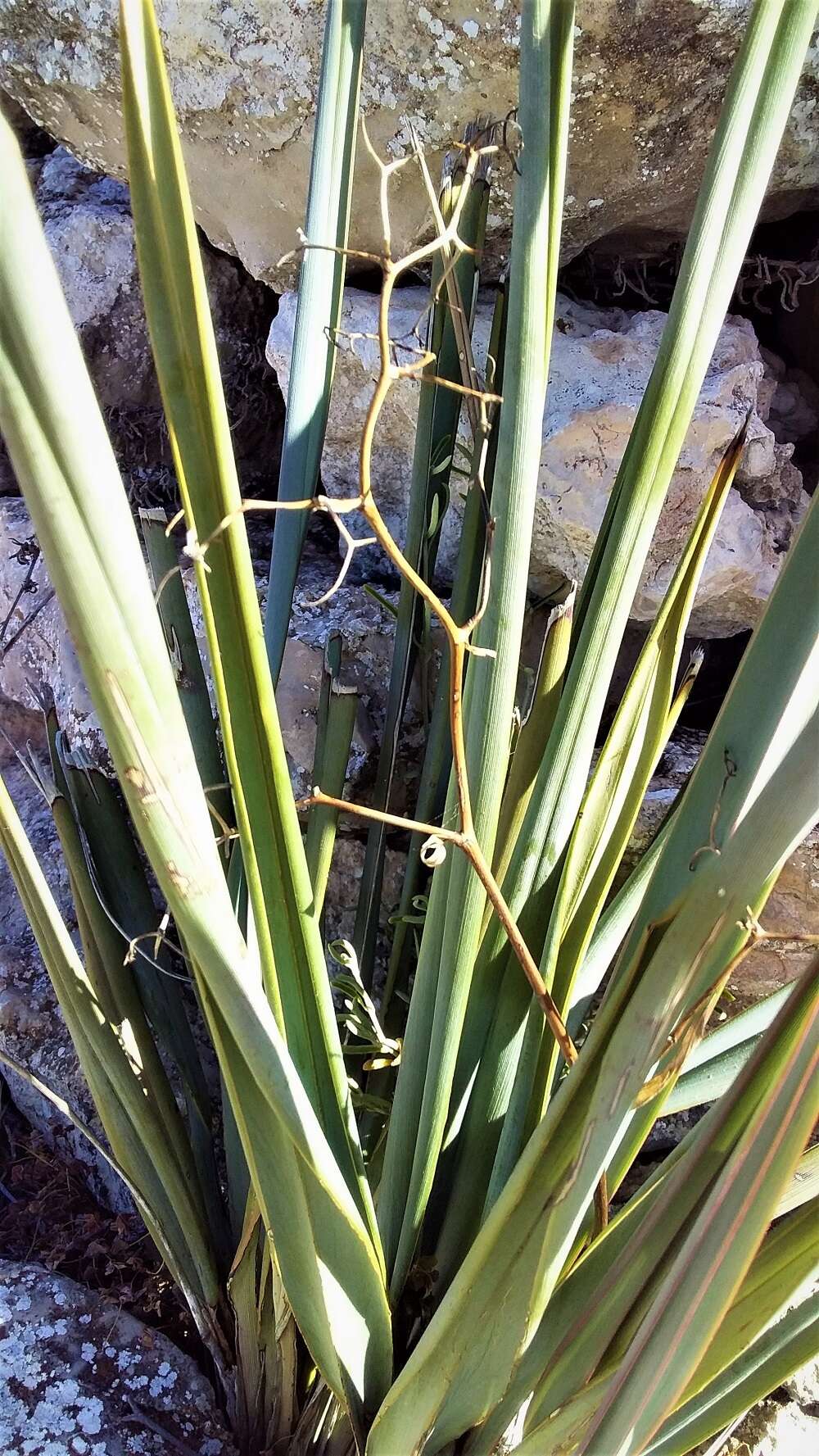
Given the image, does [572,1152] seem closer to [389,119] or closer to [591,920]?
[591,920]

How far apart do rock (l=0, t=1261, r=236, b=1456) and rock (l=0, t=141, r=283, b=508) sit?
748 mm

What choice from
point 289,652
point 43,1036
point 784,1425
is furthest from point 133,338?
point 784,1425

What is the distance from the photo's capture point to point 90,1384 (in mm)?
638

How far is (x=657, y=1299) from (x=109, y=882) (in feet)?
1.41

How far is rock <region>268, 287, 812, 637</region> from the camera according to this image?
0.77m

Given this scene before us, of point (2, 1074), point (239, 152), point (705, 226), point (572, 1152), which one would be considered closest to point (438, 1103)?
point (572, 1152)

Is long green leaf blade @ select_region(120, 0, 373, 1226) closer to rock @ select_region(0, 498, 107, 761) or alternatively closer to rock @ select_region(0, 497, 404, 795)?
rock @ select_region(0, 497, 404, 795)

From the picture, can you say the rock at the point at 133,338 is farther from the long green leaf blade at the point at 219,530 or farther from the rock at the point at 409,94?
the long green leaf blade at the point at 219,530

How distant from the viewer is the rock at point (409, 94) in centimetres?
71

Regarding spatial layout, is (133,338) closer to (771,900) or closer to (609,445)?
(609,445)

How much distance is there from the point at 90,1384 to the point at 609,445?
0.76 meters

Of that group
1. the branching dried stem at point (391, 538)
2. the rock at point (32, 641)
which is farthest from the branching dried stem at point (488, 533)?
the rock at point (32, 641)

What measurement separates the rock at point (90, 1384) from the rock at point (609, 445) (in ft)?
2.13

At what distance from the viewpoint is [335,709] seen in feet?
1.89
